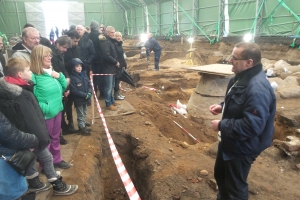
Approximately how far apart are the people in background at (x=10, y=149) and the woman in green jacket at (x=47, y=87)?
2.87 ft

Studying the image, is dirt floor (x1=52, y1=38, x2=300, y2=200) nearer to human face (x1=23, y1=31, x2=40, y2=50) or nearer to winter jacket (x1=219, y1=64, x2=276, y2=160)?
winter jacket (x1=219, y1=64, x2=276, y2=160)

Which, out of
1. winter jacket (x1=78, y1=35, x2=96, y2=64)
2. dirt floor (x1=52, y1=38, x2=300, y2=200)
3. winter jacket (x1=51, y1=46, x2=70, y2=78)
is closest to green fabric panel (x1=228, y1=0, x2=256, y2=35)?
dirt floor (x1=52, y1=38, x2=300, y2=200)

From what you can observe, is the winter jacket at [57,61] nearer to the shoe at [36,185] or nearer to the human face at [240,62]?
the shoe at [36,185]

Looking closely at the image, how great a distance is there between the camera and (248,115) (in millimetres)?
1994

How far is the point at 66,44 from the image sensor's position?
12.5 feet

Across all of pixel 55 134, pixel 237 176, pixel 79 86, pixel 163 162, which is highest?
pixel 79 86

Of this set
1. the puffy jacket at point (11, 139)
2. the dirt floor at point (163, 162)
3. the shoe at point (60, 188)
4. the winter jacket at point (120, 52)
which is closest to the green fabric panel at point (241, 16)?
the dirt floor at point (163, 162)

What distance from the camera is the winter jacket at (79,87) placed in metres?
4.02

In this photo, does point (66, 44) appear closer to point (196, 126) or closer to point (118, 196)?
point (118, 196)

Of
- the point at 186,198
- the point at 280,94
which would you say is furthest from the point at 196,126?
the point at 186,198

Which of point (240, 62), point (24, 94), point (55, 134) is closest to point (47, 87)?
point (55, 134)

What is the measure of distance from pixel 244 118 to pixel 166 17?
21.7 metres

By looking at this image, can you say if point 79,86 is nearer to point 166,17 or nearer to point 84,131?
point 84,131

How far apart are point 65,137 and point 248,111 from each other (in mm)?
3340
